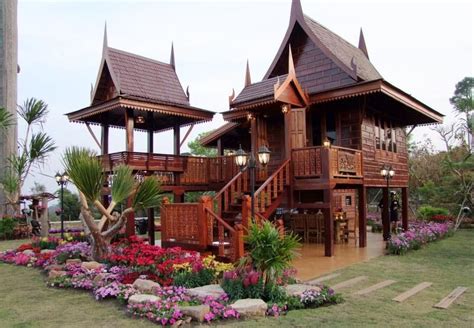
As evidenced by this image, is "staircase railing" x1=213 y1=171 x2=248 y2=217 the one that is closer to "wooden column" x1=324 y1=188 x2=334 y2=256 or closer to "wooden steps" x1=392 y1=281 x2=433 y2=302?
"wooden column" x1=324 y1=188 x2=334 y2=256

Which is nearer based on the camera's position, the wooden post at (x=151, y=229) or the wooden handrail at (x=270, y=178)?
the wooden handrail at (x=270, y=178)

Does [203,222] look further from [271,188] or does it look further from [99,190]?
[271,188]

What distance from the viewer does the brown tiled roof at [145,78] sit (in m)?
14.3

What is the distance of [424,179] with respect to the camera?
27.9 metres

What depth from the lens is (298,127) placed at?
12.7 m

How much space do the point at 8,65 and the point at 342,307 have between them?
19.6 meters

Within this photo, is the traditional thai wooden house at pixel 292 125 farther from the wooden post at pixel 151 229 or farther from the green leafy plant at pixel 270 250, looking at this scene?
the green leafy plant at pixel 270 250

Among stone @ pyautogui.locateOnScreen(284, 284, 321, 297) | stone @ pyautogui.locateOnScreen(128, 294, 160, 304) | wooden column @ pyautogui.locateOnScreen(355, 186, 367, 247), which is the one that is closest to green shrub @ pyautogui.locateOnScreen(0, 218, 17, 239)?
stone @ pyautogui.locateOnScreen(128, 294, 160, 304)

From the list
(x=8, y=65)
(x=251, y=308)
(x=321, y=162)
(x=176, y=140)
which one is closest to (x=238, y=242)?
(x=251, y=308)

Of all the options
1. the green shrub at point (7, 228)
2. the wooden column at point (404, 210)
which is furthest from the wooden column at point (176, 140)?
the wooden column at point (404, 210)

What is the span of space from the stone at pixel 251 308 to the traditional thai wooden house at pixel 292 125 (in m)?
3.86

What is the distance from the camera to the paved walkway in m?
9.26

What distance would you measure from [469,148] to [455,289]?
2266 cm

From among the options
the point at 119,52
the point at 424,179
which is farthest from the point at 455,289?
the point at 424,179
